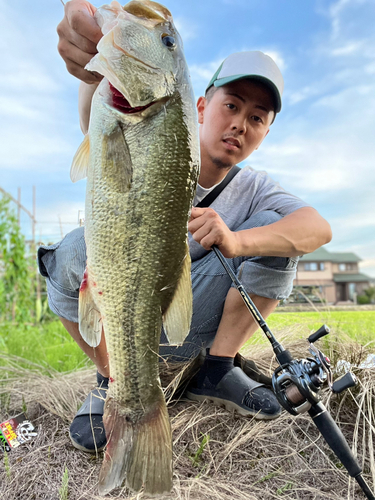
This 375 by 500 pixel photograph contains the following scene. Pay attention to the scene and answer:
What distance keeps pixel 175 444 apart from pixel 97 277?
1.34 meters

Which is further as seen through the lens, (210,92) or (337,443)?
(210,92)

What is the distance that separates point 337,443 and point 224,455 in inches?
31.6

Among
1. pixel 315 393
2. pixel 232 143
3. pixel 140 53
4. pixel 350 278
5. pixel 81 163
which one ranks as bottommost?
pixel 350 278

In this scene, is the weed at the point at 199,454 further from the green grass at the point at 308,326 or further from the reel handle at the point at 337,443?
the green grass at the point at 308,326

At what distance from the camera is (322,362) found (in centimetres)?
179

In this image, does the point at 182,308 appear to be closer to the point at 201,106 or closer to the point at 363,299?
the point at 201,106

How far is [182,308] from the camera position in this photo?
1.72 meters

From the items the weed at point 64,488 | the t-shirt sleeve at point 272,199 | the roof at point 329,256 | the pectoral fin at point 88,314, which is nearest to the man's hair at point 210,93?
the t-shirt sleeve at point 272,199

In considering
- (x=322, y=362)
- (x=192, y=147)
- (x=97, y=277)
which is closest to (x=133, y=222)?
(x=97, y=277)

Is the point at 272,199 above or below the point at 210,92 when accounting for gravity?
below

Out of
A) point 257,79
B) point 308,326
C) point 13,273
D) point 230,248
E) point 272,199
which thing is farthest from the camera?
point 13,273

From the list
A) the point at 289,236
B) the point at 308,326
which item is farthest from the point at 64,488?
the point at 308,326

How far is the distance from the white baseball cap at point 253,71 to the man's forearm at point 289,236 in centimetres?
95

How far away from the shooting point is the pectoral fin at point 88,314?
1747 mm
